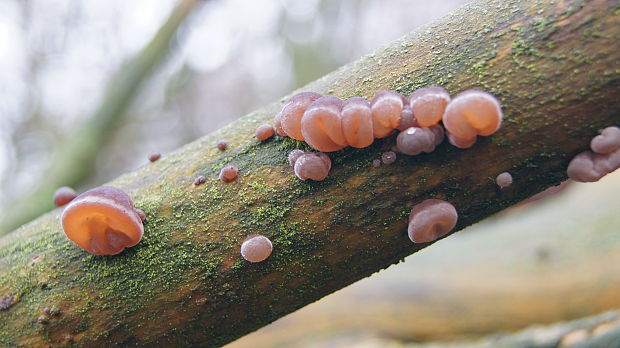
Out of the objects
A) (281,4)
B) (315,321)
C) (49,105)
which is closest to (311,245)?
(315,321)

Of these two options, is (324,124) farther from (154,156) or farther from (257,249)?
(154,156)

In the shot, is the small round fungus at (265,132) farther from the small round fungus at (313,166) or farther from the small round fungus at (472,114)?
the small round fungus at (472,114)

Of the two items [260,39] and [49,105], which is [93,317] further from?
[260,39]

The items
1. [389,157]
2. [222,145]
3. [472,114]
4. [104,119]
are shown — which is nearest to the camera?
[472,114]

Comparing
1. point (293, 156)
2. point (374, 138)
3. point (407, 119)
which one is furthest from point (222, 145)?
point (407, 119)

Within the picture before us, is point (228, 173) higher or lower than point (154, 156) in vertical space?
lower
